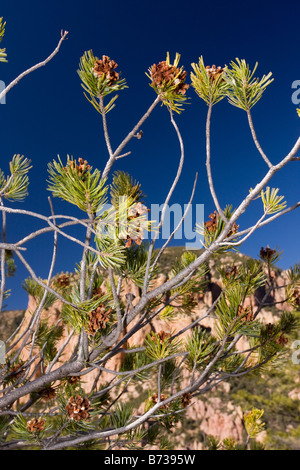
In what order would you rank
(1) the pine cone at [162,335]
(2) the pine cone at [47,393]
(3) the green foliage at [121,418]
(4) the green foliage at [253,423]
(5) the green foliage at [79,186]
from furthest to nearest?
(4) the green foliage at [253,423], (2) the pine cone at [47,393], (3) the green foliage at [121,418], (1) the pine cone at [162,335], (5) the green foliage at [79,186]

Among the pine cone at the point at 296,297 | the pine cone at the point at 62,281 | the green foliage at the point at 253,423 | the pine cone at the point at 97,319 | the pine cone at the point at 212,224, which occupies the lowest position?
the green foliage at the point at 253,423

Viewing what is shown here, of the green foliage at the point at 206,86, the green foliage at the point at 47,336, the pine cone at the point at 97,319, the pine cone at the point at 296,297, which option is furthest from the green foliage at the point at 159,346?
the green foliage at the point at 206,86

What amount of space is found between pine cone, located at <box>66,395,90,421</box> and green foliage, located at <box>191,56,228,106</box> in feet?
7.68

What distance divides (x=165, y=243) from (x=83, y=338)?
0.87 metres

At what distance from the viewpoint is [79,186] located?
5.49 feet

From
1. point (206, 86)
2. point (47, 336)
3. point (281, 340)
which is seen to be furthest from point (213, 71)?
point (47, 336)

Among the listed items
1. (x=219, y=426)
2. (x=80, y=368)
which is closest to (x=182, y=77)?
(x=80, y=368)

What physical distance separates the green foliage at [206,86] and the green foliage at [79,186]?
890 millimetres

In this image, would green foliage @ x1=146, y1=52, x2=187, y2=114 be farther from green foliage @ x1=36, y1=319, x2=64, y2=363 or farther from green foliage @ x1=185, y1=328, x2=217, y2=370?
green foliage @ x1=36, y1=319, x2=64, y2=363

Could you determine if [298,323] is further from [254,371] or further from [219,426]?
[219,426]

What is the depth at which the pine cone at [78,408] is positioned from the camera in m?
2.21

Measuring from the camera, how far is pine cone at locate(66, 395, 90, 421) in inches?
87.0

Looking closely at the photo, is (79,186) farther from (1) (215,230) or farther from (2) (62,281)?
(2) (62,281)

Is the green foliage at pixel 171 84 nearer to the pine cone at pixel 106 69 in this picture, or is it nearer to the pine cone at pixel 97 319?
the pine cone at pixel 106 69
